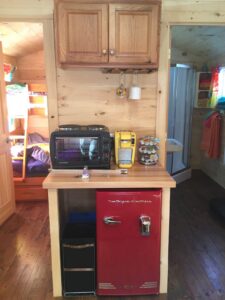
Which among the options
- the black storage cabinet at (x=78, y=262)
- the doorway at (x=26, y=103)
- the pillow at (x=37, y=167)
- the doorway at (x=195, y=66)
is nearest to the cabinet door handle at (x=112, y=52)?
the black storage cabinet at (x=78, y=262)

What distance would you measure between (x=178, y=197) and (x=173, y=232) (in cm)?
101

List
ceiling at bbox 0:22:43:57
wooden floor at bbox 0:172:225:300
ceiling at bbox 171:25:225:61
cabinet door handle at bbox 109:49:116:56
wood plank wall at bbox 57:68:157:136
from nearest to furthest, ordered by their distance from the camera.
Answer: cabinet door handle at bbox 109:49:116:56 → wooden floor at bbox 0:172:225:300 → wood plank wall at bbox 57:68:157:136 → ceiling at bbox 0:22:43:57 → ceiling at bbox 171:25:225:61

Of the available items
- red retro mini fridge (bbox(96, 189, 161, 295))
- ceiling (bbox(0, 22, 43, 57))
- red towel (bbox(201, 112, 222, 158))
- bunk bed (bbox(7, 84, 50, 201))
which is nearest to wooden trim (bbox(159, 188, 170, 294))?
red retro mini fridge (bbox(96, 189, 161, 295))

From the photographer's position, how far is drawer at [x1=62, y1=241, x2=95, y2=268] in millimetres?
1899

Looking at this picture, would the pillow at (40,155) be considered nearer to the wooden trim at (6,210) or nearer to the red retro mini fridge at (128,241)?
the wooden trim at (6,210)

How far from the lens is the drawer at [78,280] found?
6.33 ft

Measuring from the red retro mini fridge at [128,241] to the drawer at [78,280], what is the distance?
0.20 feet

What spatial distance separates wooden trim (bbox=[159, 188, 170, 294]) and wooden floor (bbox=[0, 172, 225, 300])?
0.11 m

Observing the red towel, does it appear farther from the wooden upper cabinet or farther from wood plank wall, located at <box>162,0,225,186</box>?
the wooden upper cabinet

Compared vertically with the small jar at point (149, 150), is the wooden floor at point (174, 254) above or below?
below

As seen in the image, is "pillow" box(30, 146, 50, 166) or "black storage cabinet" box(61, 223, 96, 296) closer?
"black storage cabinet" box(61, 223, 96, 296)

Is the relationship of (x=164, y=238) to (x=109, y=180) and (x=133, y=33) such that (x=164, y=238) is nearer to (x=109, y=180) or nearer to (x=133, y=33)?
(x=109, y=180)

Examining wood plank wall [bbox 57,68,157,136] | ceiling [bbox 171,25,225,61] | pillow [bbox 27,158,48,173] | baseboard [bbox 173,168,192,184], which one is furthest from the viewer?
baseboard [bbox 173,168,192,184]

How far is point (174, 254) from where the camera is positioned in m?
2.51
